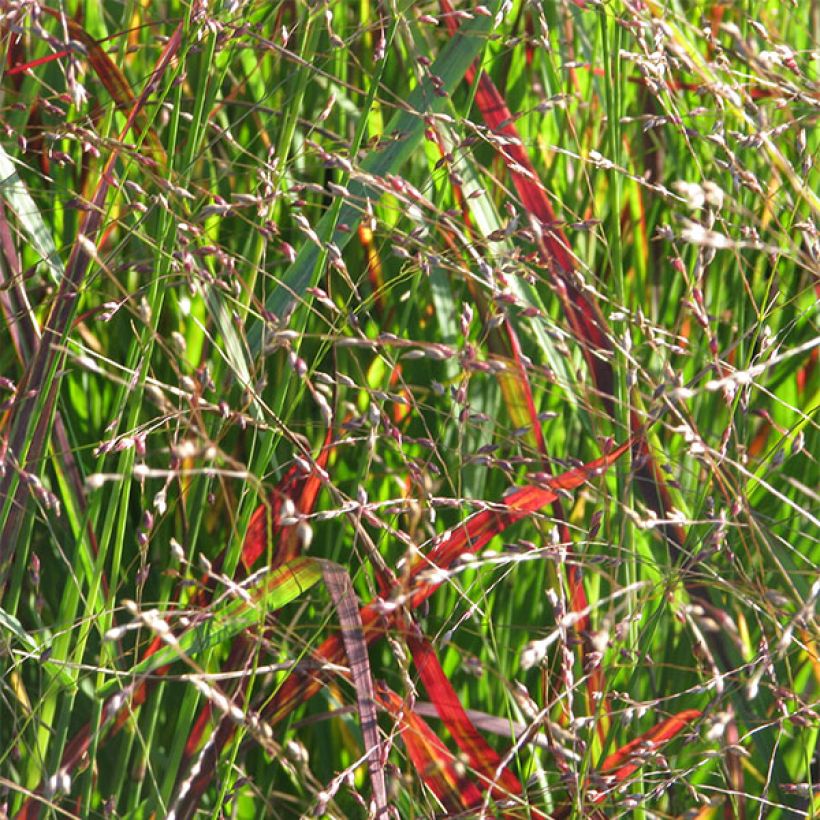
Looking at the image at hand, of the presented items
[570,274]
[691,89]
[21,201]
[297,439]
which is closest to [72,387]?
[21,201]

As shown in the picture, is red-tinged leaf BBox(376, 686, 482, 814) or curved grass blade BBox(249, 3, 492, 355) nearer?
red-tinged leaf BBox(376, 686, 482, 814)

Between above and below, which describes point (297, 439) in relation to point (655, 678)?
above

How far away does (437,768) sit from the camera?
90cm

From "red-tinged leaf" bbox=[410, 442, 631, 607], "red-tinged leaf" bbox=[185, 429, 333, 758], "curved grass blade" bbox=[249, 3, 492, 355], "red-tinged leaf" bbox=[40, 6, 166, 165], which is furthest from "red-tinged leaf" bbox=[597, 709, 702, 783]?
"red-tinged leaf" bbox=[40, 6, 166, 165]

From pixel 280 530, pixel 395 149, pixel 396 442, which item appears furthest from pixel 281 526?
pixel 395 149

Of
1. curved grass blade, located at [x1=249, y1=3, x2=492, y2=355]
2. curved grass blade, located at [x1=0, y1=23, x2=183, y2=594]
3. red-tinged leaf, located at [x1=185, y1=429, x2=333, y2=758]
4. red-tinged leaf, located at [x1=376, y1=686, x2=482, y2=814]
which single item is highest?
curved grass blade, located at [x1=249, y1=3, x2=492, y2=355]

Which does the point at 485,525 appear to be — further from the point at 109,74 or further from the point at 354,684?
the point at 109,74

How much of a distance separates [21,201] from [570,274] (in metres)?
0.59

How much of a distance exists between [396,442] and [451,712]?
27 cm

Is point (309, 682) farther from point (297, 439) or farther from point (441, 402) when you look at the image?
point (441, 402)

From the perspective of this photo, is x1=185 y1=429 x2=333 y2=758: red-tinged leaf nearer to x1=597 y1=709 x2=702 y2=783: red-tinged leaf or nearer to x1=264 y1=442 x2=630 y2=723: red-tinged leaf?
x1=264 y1=442 x2=630 y2=723: red-tinged leaf

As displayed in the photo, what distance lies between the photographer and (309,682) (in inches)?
37.8

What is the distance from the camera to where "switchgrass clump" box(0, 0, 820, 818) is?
83 centimetres

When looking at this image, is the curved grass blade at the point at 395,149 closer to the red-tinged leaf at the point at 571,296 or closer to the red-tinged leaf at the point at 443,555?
the red-tinged leaf at the point at 571,296
